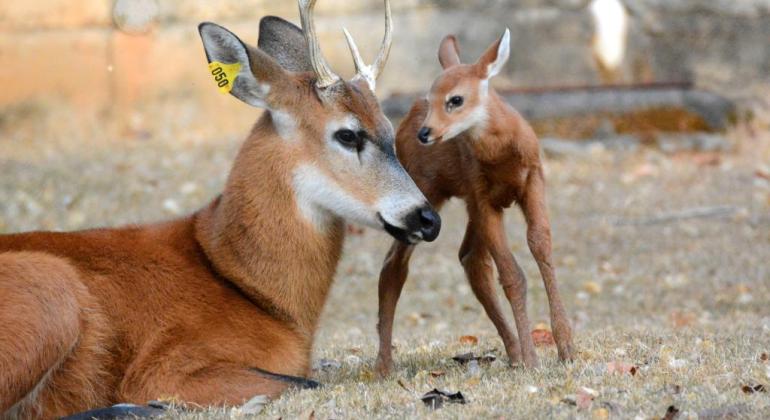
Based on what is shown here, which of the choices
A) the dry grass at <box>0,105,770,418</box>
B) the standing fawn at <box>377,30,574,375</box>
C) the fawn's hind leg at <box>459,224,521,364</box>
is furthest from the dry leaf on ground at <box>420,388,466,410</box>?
the fawn's hind leg at <box>459,224,521,364</box>

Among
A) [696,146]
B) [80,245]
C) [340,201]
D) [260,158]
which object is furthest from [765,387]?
[696,146]

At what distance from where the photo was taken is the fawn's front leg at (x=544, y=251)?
5781mm

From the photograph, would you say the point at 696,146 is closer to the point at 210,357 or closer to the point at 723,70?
the point at 723,70

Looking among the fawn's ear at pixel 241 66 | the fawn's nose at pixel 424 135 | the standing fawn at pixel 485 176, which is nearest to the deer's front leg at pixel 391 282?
the standing fawn at pixel 485 176

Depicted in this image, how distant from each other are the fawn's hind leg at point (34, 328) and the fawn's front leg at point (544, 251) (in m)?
2.02

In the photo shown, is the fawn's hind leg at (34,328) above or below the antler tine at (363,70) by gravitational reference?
below

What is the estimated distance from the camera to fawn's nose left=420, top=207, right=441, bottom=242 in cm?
549

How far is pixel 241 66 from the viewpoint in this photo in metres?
5.68

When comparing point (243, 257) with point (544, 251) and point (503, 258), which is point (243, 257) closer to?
point (503, 258)

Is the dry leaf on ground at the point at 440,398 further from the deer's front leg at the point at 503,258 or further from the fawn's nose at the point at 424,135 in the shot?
the fawn's nose at the point at 424,135

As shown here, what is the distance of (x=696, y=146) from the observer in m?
13.4

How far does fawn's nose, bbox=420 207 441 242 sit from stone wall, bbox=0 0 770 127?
8.82 m

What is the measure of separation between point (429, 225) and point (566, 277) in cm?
487

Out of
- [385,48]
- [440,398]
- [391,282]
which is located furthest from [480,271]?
[440,398]
